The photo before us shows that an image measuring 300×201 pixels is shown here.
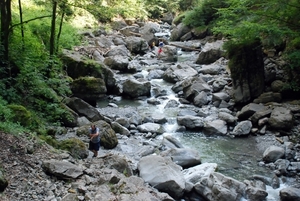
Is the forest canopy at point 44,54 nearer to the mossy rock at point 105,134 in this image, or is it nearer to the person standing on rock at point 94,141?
the mossy rock at point 105,134

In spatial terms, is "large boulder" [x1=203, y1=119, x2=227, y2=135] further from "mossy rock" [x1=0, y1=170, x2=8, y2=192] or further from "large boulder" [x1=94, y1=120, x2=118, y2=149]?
"mossy rock" [x1=0, y1=170, x2=8, y2=192]

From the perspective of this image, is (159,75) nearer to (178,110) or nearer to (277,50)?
(178,110)

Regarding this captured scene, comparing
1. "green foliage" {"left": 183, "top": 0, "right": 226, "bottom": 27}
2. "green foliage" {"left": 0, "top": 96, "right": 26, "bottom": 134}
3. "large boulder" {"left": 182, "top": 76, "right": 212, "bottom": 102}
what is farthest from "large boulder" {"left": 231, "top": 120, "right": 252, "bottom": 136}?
"green foliage" {"left": 183, "top": 0, "right": 226, "bottom": 27}

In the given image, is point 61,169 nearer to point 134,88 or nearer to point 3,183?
point 3,183

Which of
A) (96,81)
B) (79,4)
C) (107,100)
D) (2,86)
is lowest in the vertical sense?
(107,100)

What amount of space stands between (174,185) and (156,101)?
29.6 feet

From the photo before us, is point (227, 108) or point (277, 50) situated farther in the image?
point (277, 50)

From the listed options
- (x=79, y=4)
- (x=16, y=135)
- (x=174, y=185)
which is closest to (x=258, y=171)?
(x=174, y=185)

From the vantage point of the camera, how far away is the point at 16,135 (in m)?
7.34

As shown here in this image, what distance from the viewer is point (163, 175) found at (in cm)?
835

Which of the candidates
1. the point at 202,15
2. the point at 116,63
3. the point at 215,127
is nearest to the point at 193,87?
the point at 215,127

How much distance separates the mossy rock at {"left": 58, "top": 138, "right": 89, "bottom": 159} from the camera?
8812mm

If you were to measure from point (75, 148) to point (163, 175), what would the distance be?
2.64 metres

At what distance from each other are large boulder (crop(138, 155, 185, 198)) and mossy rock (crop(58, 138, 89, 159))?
166 centimetres
